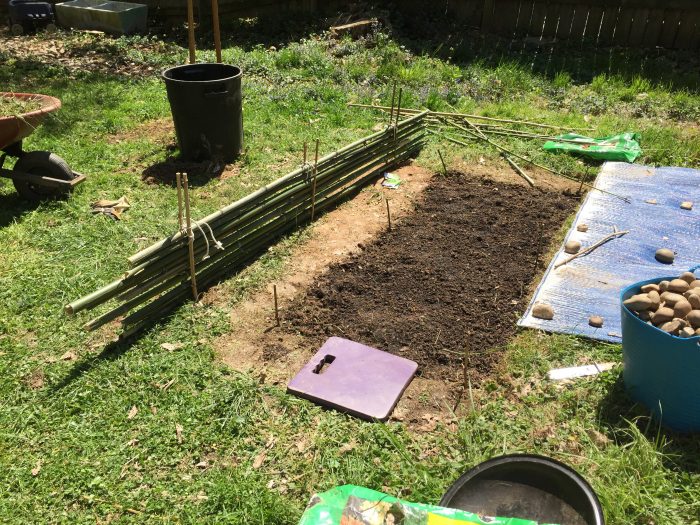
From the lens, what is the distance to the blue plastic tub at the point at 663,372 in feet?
9.43

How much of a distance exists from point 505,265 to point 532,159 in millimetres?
2268

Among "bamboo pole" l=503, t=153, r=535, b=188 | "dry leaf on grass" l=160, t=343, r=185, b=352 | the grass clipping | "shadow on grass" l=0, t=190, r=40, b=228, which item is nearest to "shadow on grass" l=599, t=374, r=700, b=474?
"dry leaf on grass" l=160, t=343, r=185, b=352

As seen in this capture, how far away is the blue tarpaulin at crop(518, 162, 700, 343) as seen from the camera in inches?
161

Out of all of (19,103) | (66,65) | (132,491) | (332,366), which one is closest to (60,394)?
(132,491)

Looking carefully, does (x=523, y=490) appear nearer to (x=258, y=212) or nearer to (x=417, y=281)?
(x=417, y=281)

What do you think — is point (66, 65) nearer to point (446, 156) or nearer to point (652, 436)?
point (446, 156)

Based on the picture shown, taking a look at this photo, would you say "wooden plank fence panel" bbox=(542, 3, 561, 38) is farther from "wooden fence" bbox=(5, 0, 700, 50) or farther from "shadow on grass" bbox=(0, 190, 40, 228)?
"shadow on grass" bbox=(0, 190, 40, 228)

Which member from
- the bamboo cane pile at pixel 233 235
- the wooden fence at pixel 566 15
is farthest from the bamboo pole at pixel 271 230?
the wooden fence at pixel 566 15

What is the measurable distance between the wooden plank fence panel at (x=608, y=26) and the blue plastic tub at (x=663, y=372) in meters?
8.76

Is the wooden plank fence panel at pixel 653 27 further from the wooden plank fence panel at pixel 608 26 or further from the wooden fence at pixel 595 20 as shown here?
the wooden plank fence panel at pixel 608 26

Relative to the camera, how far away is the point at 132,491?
282cm

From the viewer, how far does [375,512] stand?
252cm

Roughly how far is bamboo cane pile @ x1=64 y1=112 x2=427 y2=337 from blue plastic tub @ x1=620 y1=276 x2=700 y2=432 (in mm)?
2612

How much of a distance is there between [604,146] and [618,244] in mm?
2137
